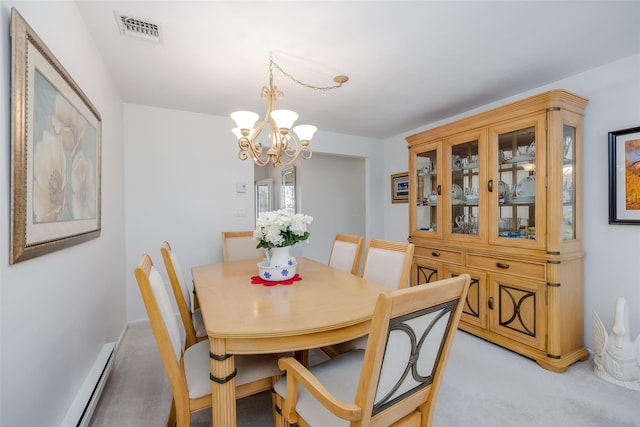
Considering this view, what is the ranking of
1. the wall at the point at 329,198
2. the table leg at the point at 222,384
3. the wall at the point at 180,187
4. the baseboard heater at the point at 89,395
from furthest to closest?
the wall at the point at 329,198
the wall at the point at 180,187
the baseboard heater at the point at 89,395
the table leg at the point at 222,384

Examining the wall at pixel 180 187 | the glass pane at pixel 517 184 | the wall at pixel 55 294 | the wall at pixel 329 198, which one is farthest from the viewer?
the wall at pixel 329 198

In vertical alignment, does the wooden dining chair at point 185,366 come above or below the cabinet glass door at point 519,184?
below

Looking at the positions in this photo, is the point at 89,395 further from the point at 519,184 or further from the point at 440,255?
the point at 519,184

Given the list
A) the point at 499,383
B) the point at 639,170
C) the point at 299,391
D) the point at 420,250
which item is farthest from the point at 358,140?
the point at 299,391

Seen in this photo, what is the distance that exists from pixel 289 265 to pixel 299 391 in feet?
2.59

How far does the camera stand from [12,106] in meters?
0.94

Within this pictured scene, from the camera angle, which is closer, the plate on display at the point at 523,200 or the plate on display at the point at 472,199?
the plate on display at the point at 523,200

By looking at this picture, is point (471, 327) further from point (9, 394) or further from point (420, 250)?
point (9, 394)

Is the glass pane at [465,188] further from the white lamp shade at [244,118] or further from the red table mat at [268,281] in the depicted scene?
the white lamp shade at [244,118]

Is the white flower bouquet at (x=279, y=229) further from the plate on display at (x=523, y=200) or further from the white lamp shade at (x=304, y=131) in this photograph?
the plate on display at (x=523, y=200)

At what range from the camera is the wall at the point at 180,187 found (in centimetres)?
296

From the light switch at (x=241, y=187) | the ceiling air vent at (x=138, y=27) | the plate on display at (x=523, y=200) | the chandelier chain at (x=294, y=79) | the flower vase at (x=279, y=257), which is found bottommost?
the flower vase at (x=279, y=257)

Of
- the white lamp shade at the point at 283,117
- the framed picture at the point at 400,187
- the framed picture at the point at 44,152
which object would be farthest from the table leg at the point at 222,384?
the framed picture at the point at 400,187

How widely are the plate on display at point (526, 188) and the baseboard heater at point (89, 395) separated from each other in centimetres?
311
